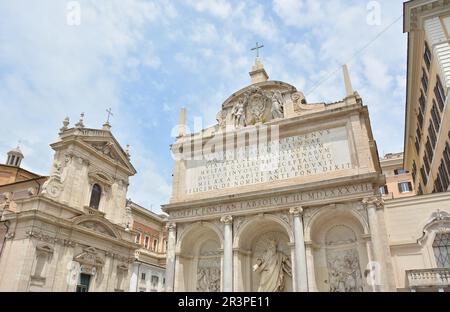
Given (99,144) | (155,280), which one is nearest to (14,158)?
(99,144)

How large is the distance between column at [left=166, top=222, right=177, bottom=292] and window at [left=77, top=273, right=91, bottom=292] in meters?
13.9

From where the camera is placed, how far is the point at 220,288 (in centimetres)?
1712

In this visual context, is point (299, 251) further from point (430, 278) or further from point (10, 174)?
point (10, 174)

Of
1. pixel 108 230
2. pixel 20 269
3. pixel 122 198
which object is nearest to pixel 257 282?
pixel 20 269

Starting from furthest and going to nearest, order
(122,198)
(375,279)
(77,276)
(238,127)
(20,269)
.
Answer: (122,198), (77,276), (20,269), (238,127), (375,279)

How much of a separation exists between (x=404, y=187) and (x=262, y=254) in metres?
31.2

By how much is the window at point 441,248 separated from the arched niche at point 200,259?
960 centimetres

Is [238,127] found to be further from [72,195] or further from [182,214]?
[72,195]

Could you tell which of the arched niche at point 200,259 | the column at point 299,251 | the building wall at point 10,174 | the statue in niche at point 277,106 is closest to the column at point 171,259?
the arched niche at point 200,259

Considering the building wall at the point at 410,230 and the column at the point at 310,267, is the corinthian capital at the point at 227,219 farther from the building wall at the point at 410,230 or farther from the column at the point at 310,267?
the building wall at the point at 410,230

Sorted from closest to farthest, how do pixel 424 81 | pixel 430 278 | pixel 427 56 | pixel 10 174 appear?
1. pixel 430 278
2. pixel 427 56
3. pixel 424 81
4. pixel 10 174

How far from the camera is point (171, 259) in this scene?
717 inches

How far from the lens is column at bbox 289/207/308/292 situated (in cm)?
1495

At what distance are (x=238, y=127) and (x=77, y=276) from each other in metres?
18.6
